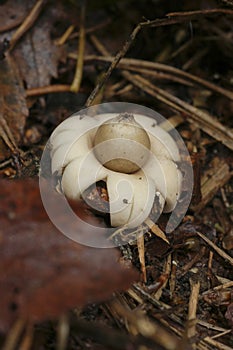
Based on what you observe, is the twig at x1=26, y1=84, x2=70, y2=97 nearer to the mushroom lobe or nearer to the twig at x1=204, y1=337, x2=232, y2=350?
the mushroom lobe

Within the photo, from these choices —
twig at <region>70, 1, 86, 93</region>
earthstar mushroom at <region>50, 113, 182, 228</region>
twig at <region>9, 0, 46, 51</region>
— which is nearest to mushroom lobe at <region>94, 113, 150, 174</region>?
earthstar mushroom at <region>50, 113, 182, 228</region>

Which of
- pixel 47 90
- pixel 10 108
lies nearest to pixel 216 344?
pixel 10 108

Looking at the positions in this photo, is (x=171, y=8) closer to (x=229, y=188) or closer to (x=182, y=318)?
(x=229, y=188)

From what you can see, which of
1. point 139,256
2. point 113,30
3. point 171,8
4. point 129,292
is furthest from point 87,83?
point 129,292

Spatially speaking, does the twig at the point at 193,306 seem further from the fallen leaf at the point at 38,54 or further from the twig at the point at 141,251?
the fallen leaf at the point at 38,54

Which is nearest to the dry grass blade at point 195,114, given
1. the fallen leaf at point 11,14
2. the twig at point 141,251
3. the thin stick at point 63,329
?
the fallen leaf at point 11,14
